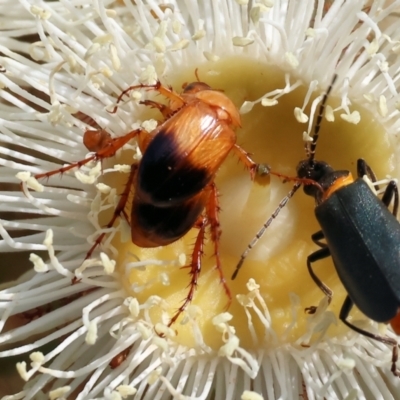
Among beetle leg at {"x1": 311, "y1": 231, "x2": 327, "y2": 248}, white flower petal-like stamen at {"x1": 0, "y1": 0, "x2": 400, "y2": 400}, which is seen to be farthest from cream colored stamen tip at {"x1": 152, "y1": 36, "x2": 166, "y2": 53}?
beetle leg at {"x1": 311, "y1": 231, "x2": 327, "y2": 248}

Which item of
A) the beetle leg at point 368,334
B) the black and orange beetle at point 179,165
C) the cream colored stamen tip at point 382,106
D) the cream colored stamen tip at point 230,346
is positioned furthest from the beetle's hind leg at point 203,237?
the cream colored stamen tip at point 382,106

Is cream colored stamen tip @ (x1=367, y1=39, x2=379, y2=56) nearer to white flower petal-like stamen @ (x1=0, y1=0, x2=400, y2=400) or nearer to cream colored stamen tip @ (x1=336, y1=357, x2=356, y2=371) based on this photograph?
white flower petal-like stamen @ (x1=0, y1=0, x2=400, y2=400)

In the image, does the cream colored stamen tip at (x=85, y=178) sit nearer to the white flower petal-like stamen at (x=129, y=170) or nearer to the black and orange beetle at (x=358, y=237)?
the white flower petal-like stamen at (x=129, y=170)

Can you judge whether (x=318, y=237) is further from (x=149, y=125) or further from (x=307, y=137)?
(x=149, y=125)

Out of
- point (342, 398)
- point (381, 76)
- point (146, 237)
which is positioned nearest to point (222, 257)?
point (146, 237)

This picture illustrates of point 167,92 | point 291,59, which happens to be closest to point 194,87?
point 167,92
